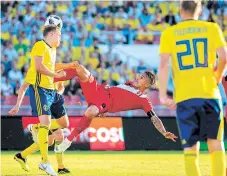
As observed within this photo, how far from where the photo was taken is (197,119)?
6602mm

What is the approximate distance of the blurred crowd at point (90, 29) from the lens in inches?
824

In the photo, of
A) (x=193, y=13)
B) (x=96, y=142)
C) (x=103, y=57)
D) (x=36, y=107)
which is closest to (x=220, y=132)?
(x=193, y=13)

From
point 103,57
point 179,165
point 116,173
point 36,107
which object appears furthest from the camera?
point 103,57

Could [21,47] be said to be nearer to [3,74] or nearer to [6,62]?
[6,62]

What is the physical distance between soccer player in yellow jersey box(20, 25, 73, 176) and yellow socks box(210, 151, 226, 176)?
11.9ft

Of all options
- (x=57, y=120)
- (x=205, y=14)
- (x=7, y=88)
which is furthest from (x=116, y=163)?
(x=205, y=14)

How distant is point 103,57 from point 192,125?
1517 centimetres

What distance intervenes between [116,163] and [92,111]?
1.80 meters

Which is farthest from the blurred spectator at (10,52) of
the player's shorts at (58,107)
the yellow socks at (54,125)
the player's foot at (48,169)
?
the player's foot at (48,169)

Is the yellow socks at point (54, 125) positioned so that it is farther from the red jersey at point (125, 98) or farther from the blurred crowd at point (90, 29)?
the blurred crowd at point (90, 29)

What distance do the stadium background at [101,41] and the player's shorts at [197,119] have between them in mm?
10522

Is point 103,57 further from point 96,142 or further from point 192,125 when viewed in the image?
point 192,125

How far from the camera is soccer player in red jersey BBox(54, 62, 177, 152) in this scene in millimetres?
11547

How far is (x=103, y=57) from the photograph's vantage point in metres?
21.6
